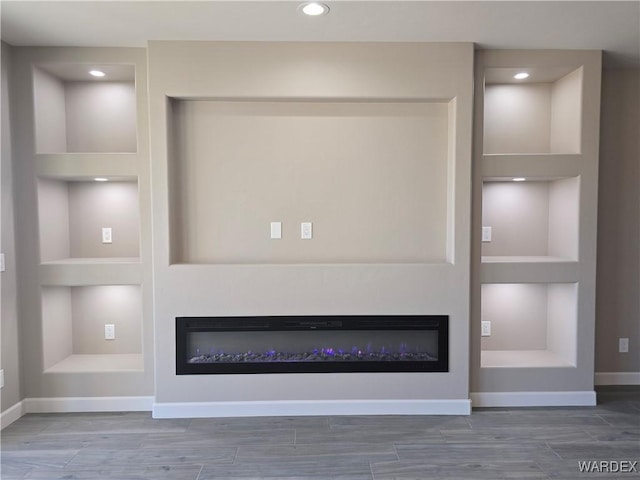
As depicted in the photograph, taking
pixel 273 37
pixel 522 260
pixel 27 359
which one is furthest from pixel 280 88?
pixel 27 359

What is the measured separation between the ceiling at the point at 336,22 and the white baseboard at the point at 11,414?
2.51m

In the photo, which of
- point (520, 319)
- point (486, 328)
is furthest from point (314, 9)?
point (520, 319)

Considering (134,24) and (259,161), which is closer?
(134,24)

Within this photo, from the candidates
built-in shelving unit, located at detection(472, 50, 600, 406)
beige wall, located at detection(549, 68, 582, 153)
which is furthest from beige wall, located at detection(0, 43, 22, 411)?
beige wall, located at detection(549, 68, 582, 153)

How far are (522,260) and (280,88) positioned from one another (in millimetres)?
2198

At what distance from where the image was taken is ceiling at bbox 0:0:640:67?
7.27ft

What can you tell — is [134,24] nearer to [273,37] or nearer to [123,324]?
[273,37]

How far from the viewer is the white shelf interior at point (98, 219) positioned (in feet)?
10.2

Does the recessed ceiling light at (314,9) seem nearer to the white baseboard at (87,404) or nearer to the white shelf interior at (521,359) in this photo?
the white shelf interior at (521,359)

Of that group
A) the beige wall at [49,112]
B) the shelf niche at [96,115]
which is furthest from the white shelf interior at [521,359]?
the beige wall at [49,112]

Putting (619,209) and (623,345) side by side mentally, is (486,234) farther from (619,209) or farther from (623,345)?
(623,345)

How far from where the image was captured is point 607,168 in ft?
10.4

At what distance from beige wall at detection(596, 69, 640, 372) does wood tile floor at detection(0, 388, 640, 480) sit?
743 millimetres

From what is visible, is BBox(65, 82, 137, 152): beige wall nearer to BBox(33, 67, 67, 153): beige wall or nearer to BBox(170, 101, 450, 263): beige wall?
BBox(33, 67, 67, 153): beige wall
